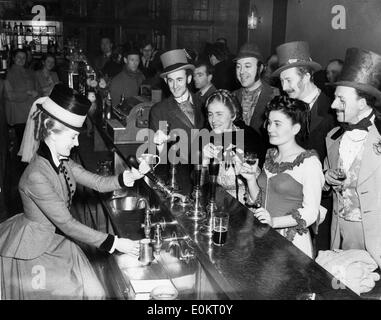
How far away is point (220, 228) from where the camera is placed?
1.92 meters

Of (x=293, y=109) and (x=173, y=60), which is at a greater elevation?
(x=173, y=60)

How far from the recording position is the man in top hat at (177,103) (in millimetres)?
3615

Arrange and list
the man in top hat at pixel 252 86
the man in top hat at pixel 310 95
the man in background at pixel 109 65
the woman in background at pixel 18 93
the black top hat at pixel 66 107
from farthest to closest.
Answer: the man in background at pixel 109 65 < the woman in background at pixel 18 93 < the man in top hat at pixel 252 86 < the man in top hat at pixel 310 95 < the black top hat at pixel 66 107

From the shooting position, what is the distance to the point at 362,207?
2.47 metres

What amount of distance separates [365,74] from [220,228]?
1422 millimetres

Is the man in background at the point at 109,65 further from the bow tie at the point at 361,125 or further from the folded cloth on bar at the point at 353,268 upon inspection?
the folded cloth on bar at the point at 353,268

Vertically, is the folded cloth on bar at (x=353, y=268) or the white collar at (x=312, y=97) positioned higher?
the white collar at (x=312, y=97)

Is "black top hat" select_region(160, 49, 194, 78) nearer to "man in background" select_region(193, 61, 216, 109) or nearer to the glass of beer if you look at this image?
"man in background" select_region(193, 61, 216, 109)

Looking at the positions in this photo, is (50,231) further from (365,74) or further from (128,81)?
(128,81)

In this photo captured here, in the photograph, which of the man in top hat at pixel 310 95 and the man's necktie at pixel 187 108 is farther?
the man's necktie at pixel 187 108

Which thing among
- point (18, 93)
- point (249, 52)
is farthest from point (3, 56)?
point (249, 52)

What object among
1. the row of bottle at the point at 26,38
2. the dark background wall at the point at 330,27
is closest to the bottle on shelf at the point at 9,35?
the row of bottle at the point at 26,38

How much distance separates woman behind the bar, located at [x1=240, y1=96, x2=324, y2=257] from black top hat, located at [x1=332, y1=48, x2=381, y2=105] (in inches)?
13.9

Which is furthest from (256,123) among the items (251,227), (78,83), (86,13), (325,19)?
(86,13)
